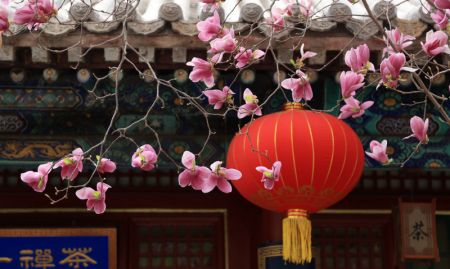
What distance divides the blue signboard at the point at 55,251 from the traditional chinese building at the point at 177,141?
21 millimetres

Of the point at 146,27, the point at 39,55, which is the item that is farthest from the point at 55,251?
the point at 146,27

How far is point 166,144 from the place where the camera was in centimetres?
727

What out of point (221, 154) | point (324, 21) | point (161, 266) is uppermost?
point (324, 21)

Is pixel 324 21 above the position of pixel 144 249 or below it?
above

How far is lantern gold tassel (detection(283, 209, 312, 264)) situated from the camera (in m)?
6.35

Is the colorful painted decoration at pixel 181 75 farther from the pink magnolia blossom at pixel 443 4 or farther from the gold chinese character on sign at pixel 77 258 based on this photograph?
the pink magnolia blossom at pixel 443 4

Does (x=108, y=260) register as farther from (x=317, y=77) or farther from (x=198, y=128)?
(x=317, y=77)

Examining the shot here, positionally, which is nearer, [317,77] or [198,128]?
[317,77]

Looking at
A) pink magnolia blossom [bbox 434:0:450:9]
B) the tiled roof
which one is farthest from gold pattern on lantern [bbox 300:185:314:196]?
pink magnolia blossom [bbox 434:0:450:9]

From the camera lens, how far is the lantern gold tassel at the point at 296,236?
250 inches

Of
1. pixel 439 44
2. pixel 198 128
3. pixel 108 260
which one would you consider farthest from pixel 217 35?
pixel 108 260

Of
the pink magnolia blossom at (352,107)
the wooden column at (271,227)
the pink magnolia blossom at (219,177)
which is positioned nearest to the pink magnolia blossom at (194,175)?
the pink magnolia blossom at (219,177)

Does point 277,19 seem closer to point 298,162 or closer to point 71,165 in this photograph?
point 298,162

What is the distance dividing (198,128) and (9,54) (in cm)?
147
